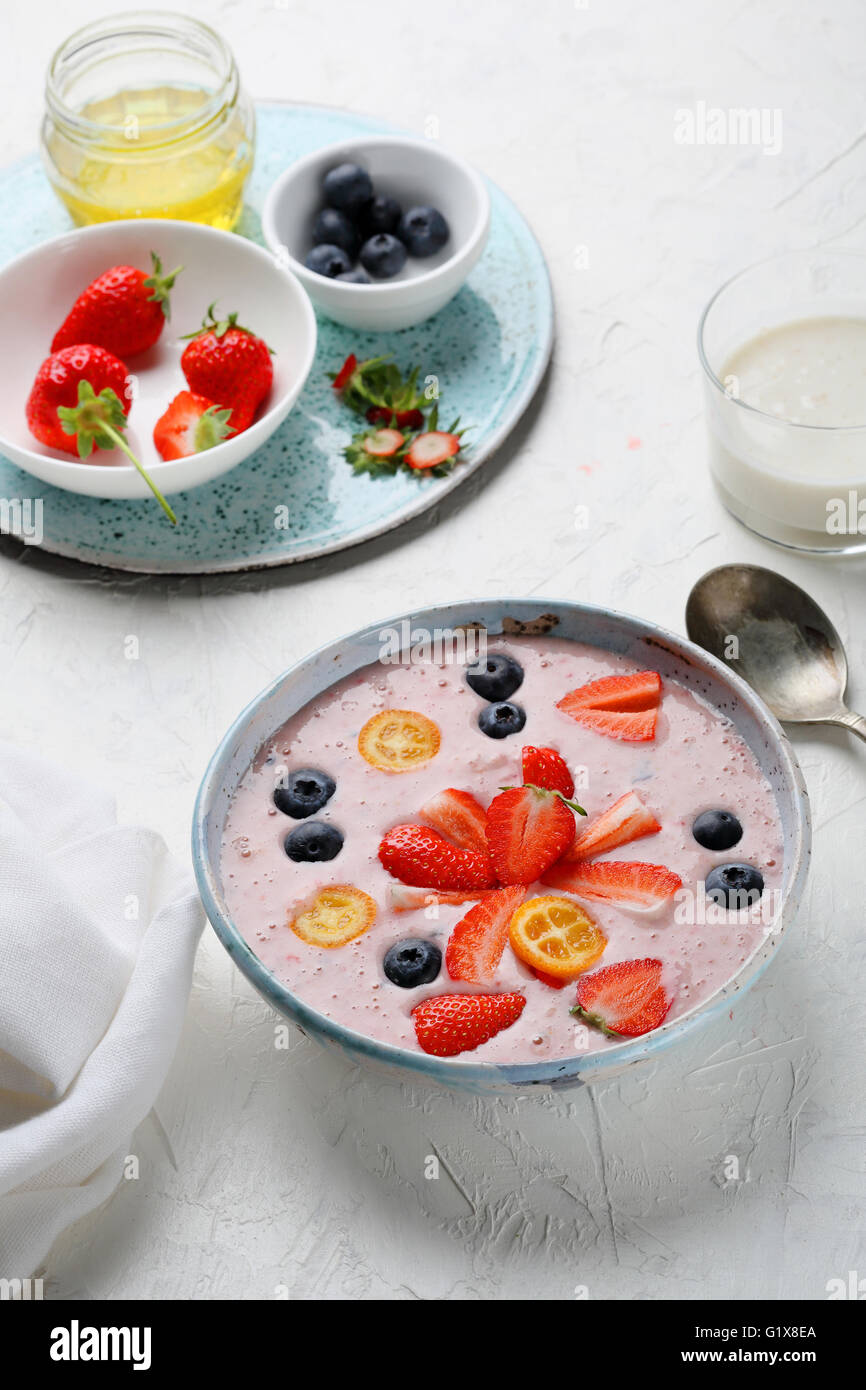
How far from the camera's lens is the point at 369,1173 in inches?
49.9

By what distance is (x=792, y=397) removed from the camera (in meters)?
1.71

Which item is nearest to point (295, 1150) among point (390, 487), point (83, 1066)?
point (83, 1066)

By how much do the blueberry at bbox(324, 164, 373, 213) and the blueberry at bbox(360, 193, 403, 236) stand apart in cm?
1

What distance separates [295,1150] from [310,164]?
Answer: 4.20ft

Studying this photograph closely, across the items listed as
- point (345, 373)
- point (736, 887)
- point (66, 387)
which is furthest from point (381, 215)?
point (736, 887)

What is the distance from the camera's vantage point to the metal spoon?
152 cm

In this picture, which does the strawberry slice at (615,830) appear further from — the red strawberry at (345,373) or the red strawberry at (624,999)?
the red strawberry at (345,373)

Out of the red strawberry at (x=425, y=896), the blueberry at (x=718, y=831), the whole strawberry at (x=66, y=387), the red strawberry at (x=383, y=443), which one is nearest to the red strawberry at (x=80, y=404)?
the whole strawberry at (x=66, y=387)

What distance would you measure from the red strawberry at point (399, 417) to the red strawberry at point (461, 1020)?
846 millimetres

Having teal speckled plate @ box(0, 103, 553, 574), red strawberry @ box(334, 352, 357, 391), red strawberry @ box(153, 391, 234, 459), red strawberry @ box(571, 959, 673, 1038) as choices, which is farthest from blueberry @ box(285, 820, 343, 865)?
red strawberry @ box(334, 352, 357, 391)

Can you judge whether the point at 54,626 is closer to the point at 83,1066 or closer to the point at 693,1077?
the point at 83,1066

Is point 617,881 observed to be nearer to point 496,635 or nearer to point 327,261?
point 496,635

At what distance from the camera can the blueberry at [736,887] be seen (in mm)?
1252

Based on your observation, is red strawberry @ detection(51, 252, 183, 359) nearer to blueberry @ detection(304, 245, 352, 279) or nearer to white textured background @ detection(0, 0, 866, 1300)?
blueberry @ detection(304, 245, 352, 279)
